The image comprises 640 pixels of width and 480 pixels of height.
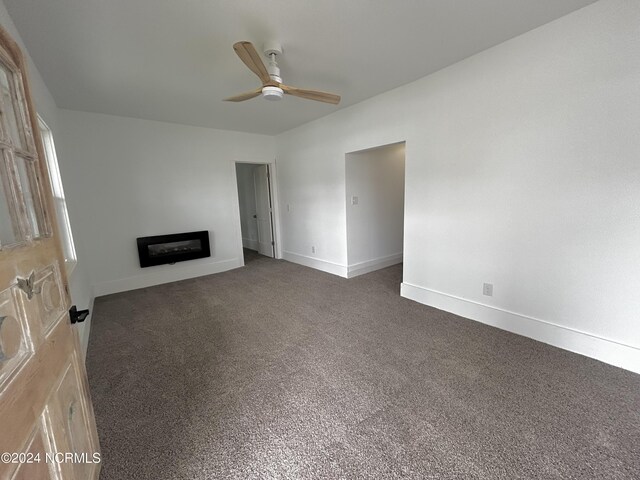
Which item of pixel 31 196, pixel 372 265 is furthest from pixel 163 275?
pixel 31 196

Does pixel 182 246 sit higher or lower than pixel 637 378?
higher

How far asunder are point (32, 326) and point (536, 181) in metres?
3.21

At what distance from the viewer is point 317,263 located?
487 cm

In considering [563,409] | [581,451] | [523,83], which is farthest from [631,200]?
[581,451]

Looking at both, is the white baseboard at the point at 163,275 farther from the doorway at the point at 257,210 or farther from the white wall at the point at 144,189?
the doorway at the point at 257,210

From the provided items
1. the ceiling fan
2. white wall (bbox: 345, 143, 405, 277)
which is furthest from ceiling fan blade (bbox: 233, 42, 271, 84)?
white wall (bbox: 345, 143, 405, 277)

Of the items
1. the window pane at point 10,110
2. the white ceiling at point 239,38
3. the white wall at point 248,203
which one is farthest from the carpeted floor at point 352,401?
the white wall at point 248,203

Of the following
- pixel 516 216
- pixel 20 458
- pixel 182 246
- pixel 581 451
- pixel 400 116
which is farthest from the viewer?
pixel 182 246

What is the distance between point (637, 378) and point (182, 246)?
17.7 feet

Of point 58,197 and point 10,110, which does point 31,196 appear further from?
point 58,197

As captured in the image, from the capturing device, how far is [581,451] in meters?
1.36

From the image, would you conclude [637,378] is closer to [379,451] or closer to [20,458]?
[379,451]

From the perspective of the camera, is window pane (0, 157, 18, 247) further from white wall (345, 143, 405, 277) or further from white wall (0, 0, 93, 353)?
white wall (345, 143, 405, 277)

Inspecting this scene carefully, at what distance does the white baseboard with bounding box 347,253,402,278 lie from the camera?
4.32 metres
